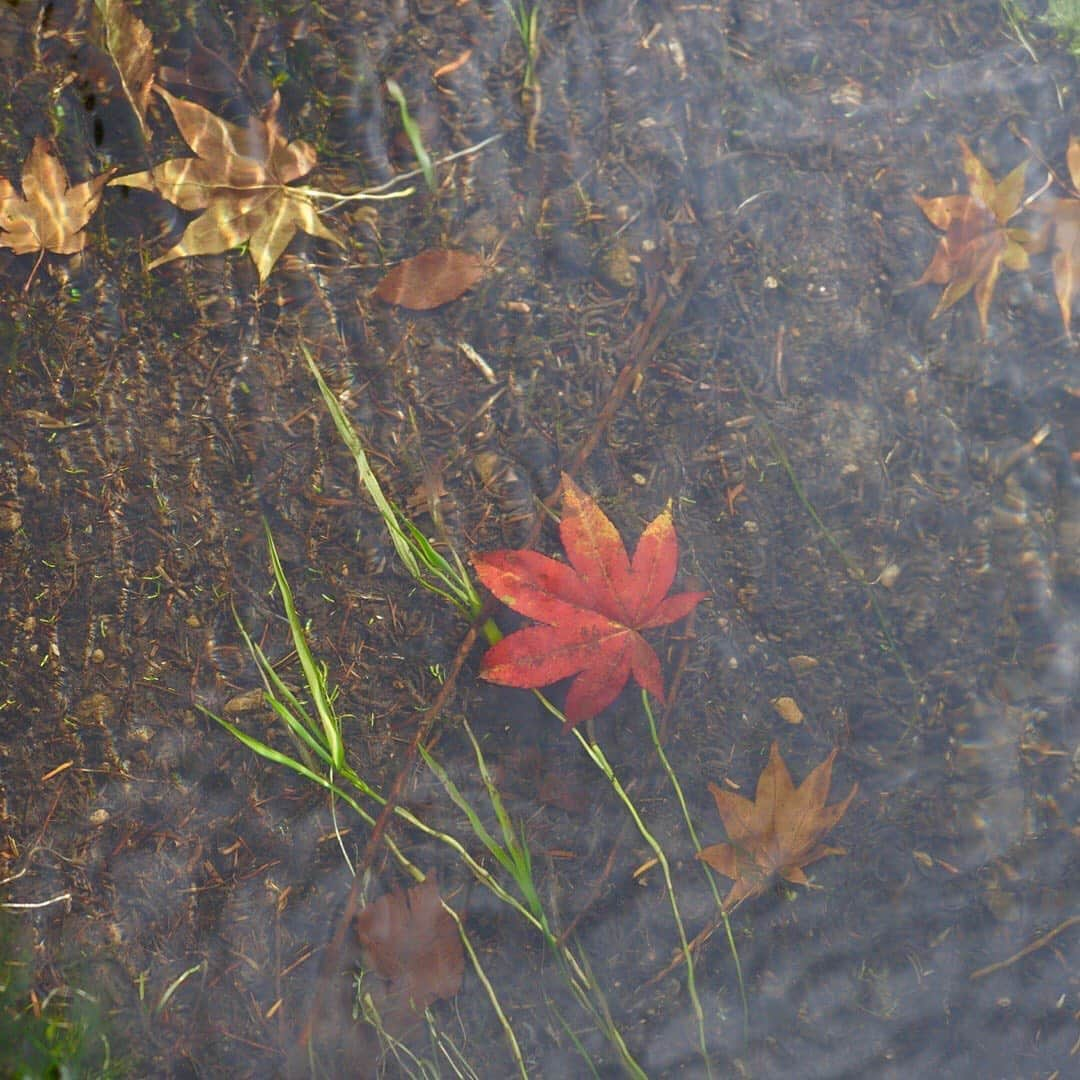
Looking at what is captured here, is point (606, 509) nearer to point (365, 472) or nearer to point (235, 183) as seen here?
point (365, 472)

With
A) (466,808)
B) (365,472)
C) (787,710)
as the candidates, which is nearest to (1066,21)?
(787,710)

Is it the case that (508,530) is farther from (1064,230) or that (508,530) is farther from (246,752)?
(1064,230)

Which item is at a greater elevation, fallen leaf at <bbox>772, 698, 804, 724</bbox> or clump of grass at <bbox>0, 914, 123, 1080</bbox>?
fallen leaf at <bbox>772, 698, 804, 724</bbox>

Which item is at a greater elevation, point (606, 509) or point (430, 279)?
point (430, 279)

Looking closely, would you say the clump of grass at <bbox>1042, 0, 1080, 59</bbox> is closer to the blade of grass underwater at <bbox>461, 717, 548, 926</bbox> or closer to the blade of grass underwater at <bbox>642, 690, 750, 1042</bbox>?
the blade of grass underwater at <bbox>642, 690, 750, 1042</bbox>

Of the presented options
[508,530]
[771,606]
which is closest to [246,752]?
[508,530]

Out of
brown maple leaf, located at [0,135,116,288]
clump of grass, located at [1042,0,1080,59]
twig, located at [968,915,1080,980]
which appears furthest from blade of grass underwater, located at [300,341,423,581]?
clump of grass, located at [1042,0,1080,59]

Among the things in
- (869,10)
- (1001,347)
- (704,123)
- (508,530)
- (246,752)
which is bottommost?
(246,752)
